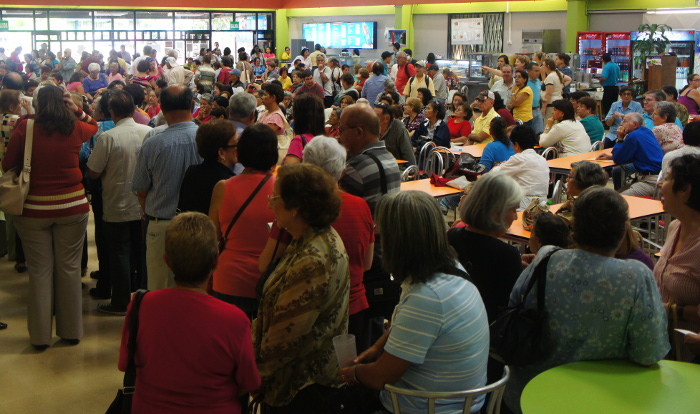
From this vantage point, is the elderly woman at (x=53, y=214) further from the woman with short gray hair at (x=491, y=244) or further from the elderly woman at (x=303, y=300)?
the woman with short gray hair at (x=491, y=244)

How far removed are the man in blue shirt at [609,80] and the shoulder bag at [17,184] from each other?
11729mm

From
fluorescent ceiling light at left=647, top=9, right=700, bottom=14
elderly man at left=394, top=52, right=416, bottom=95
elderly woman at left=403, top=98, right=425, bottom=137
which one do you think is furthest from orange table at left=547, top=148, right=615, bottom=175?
fluorescent ceiling light at left=647, top=9, right=700, bottom=14

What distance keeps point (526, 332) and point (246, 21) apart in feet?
72.1

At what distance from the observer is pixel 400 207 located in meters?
2.12

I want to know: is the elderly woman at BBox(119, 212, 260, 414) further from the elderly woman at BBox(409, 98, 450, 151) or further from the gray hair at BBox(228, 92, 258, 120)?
the elderly woman at BBox(409, 98, 450, 151)

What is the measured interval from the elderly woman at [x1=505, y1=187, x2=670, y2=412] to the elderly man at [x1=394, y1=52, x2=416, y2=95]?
10173 mm

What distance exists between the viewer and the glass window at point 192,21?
22156 mm

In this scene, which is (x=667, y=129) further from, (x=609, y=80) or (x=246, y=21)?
(x=246, y=21)

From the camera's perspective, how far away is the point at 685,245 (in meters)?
2.80

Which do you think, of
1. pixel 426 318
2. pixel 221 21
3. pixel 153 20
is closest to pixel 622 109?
pixel 426 318

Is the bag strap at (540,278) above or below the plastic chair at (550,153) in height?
below

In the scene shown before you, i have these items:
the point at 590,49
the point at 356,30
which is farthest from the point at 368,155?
the point at 356,30

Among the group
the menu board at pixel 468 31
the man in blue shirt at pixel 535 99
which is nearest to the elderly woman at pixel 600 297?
the man in blue shirt at pixel 535 99

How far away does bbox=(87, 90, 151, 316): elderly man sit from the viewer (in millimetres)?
4430
